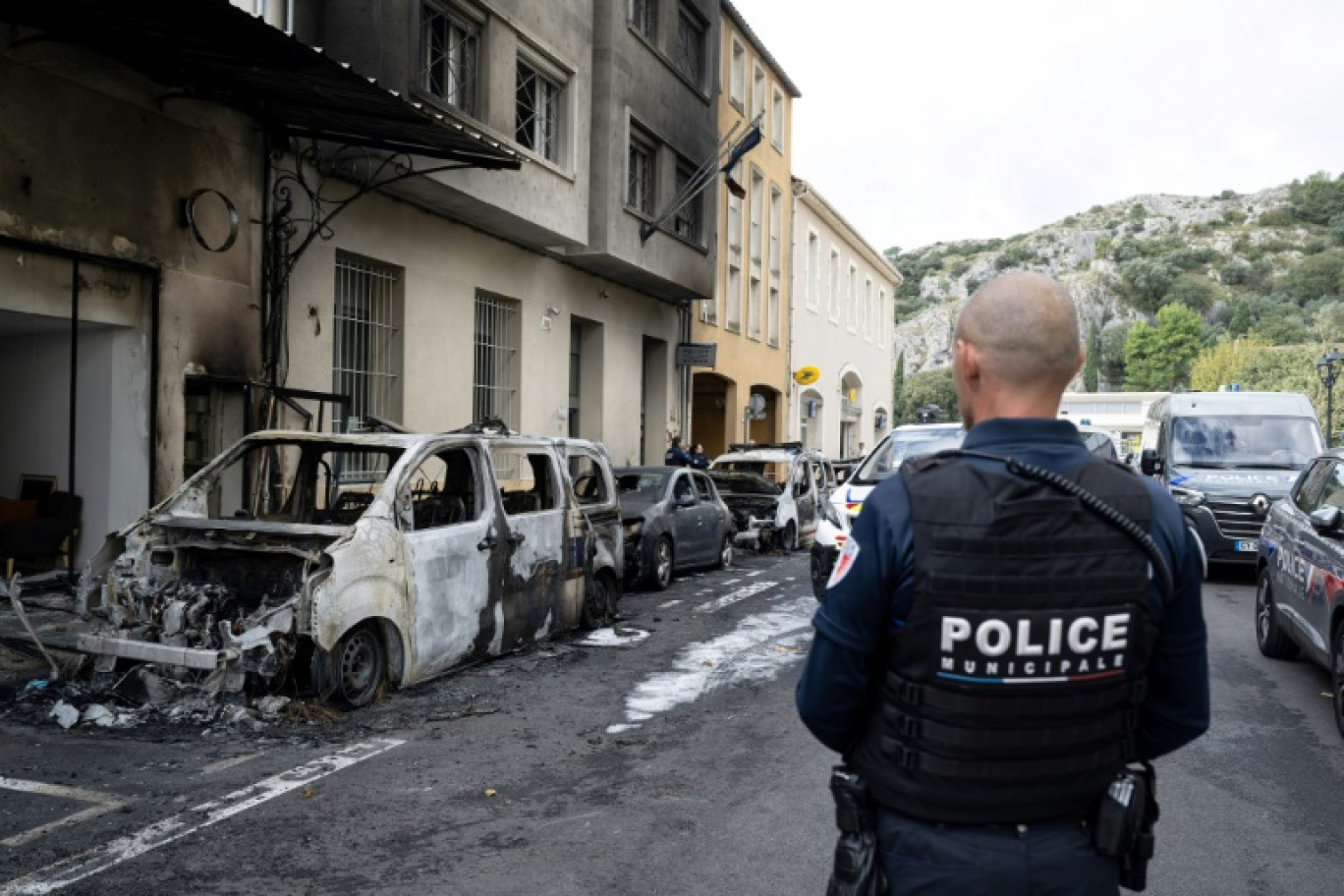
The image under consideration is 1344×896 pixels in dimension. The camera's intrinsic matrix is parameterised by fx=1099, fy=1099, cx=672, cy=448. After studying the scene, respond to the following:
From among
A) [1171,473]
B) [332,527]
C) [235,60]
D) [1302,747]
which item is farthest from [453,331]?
[1302,747]

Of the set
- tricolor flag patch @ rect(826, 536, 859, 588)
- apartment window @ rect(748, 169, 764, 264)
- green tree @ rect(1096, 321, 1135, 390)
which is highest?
green tree @ rect(1096, 321, 1135, 390)

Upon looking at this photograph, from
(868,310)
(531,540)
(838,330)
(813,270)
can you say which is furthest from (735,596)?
(868,310)

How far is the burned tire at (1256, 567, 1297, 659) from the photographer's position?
8.80 meters

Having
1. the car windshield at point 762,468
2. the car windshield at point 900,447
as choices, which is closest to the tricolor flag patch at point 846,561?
the car windshield at point 900,447

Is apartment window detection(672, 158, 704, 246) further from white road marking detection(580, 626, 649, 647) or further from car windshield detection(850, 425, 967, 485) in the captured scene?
white road marking detection(580, 626, 649, 647)

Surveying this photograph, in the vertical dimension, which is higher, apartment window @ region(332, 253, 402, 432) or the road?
apartment window @ region(332, 253, 402, 432)

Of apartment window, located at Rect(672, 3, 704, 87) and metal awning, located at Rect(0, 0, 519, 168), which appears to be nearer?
metal awning, located at Rect(0, 0, 519, 168)

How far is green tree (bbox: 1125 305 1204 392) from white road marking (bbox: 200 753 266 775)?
391 ft

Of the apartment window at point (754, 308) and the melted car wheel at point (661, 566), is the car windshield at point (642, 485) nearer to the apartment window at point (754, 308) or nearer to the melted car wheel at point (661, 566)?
the melted car wheel at point (661, 566)

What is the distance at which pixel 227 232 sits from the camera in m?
11.3

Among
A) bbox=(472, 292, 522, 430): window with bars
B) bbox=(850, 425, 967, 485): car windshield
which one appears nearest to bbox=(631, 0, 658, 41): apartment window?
bbox=(472, 292, 522, 430): window with bars

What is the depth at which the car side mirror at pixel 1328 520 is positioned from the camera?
22.0ft

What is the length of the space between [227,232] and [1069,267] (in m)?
156

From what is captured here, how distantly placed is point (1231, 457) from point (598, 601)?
9.19m
